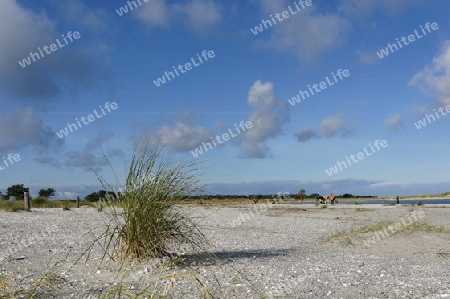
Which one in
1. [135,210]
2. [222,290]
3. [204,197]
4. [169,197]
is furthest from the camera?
[204,197]

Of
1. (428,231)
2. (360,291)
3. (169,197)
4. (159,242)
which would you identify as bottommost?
(428,231)

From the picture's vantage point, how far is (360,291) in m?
4.93

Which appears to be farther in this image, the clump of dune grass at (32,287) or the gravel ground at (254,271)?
the gravel ground at (254,271)

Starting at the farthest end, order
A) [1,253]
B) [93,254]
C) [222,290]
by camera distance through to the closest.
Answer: [1,253], [93,254], [222,290]

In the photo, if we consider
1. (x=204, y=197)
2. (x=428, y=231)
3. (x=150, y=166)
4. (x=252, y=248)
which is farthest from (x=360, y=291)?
(x=428, y=231)

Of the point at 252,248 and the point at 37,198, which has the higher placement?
the point at 37,198

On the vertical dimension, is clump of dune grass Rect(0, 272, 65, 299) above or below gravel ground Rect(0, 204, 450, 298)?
above

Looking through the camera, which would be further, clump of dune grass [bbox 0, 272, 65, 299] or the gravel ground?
the gravel ground

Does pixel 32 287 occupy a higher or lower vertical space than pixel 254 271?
higher

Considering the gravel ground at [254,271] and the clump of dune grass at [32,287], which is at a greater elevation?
the clump of dune grass at [32,287]

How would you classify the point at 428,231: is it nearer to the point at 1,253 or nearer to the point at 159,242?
the point at 159,242

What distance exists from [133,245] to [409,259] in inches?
199

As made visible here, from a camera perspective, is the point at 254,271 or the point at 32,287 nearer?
the point at 32,287

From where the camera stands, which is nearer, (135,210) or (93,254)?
(135,210)
